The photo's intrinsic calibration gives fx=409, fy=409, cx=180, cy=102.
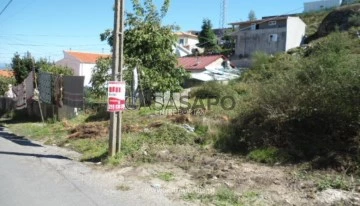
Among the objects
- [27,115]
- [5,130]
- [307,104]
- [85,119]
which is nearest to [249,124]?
[307,104]

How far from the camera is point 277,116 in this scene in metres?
A: 9.95

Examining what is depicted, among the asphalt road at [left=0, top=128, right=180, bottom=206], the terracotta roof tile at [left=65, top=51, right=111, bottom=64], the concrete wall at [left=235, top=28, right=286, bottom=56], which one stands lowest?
the asphalt road at [left=0, top=128, right=180, bottom=206]

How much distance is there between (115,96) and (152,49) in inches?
401

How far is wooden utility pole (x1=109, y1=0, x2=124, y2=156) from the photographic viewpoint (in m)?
9.91

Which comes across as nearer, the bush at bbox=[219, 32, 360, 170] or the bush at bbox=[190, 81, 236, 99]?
the bush at bbox=[219, 32, 360, 170]

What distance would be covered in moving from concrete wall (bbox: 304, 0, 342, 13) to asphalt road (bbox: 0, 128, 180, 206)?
2772 inches

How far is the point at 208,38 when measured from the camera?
64.2m

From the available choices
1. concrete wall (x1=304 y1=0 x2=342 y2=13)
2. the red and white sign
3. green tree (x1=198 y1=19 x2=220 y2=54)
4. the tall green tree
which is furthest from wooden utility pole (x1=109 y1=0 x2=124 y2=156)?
concrete wall (x1=304 y1=0 x2=342 y2=13)

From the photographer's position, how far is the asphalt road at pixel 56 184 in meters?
6.70

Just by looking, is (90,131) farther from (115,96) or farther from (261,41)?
(261,41)

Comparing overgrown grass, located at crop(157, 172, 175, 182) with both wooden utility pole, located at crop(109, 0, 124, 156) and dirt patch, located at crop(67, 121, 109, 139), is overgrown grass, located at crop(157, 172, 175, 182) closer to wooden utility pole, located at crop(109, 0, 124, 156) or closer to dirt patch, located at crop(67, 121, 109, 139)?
wooden utility pole, located at crop(109, 0, 124, 156)

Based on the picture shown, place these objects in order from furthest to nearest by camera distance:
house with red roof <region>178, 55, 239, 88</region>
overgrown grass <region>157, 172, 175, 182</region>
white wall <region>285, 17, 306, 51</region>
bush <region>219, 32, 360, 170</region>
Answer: white wall <region>285, 17, 306, 51</region>
house with red roof <region>178, 55, 239, 88</region>
bush <region>219, 32, 360, 170</region>
overgrown grass <region>157, 172, 175, 182</region>

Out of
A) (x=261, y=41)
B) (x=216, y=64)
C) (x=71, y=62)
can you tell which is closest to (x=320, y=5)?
(x=261, y=41)

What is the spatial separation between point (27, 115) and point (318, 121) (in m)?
17.6
